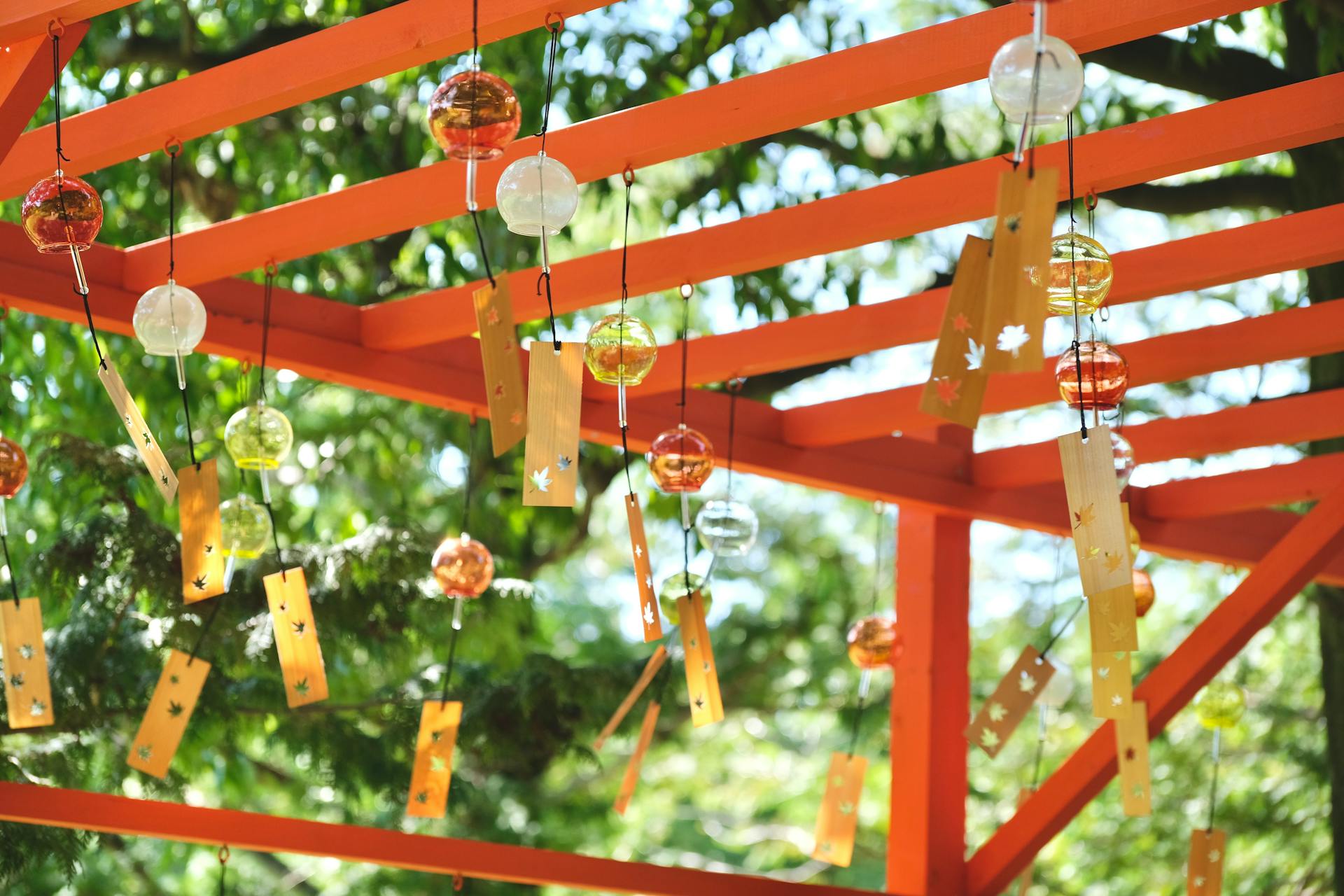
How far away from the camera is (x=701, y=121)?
9.02ft

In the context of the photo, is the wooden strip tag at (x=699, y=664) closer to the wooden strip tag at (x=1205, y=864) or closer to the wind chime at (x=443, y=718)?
the wind chime at (x=443, y=718)

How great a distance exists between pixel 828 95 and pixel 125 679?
2633 millimetres

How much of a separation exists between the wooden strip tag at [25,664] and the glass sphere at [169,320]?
0.62 m

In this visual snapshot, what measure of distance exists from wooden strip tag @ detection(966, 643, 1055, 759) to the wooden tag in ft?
5.84

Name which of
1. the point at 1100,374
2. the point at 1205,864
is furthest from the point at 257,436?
the point at 1205,864

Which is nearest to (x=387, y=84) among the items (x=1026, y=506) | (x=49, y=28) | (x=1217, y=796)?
(x=1026, y=506)

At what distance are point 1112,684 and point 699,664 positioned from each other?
78 centimetres

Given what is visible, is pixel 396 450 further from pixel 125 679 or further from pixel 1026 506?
pixel 1026 506

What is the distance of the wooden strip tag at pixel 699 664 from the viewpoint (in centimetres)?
321

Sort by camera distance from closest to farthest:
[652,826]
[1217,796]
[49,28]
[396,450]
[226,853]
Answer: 1. [49,28]
2. [226,853]
3. [396,450]
4. [1217,796]
5. [652,826]

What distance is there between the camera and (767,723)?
10.6m

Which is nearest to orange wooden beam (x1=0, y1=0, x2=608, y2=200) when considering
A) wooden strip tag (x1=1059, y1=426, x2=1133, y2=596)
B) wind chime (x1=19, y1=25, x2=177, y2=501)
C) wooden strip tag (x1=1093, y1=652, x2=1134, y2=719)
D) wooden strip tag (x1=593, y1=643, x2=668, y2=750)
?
wind chime (x1=19, y1=25, x2=177, y2=501)

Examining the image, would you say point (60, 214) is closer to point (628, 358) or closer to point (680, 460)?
point (628, 358)

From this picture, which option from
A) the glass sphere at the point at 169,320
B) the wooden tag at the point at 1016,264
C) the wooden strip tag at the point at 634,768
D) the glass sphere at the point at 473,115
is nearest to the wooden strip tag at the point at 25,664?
the glass sphere at the point at 169,320
